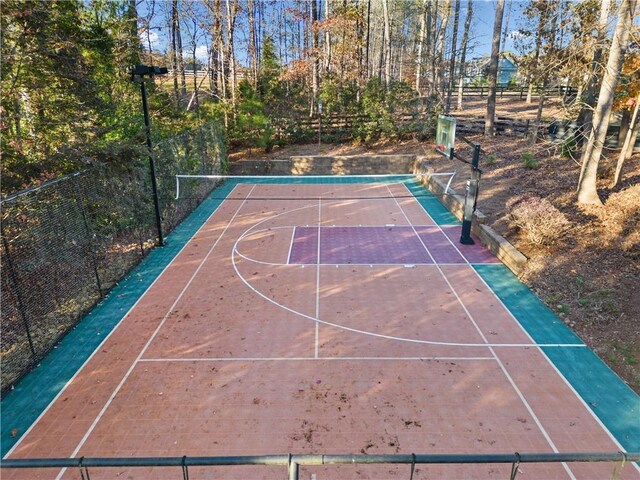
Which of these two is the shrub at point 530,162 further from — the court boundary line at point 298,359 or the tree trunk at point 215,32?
the tree trunk at point 215,32

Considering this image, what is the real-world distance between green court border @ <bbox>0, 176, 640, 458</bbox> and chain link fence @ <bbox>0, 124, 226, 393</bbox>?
0.27m

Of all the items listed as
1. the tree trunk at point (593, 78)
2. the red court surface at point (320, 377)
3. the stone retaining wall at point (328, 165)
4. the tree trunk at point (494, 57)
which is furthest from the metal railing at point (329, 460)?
the tree trunk at point (494, 57)

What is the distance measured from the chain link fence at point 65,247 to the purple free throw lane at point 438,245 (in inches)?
298

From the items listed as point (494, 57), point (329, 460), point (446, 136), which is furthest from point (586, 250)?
point (494, 57)

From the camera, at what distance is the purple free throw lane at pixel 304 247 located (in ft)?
35.2

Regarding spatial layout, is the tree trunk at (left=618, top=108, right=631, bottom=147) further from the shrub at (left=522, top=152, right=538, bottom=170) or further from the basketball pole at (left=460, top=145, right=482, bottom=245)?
the basketball pole at (left=460, top=145, right=482, bottom=245)

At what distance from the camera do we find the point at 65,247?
779 cm

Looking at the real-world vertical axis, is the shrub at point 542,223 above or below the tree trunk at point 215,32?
below

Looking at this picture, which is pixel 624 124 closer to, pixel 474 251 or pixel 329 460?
pixel 474 251

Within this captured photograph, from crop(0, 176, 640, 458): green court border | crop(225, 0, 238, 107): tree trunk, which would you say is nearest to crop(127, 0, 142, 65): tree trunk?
crop(225, 0, 238, 107): tree trunk

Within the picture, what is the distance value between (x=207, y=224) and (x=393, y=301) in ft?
24.0

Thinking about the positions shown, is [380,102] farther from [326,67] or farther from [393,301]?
[393,301]

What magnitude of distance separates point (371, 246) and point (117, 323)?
6.46 meters

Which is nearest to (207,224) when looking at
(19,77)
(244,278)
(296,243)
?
(296,243)
